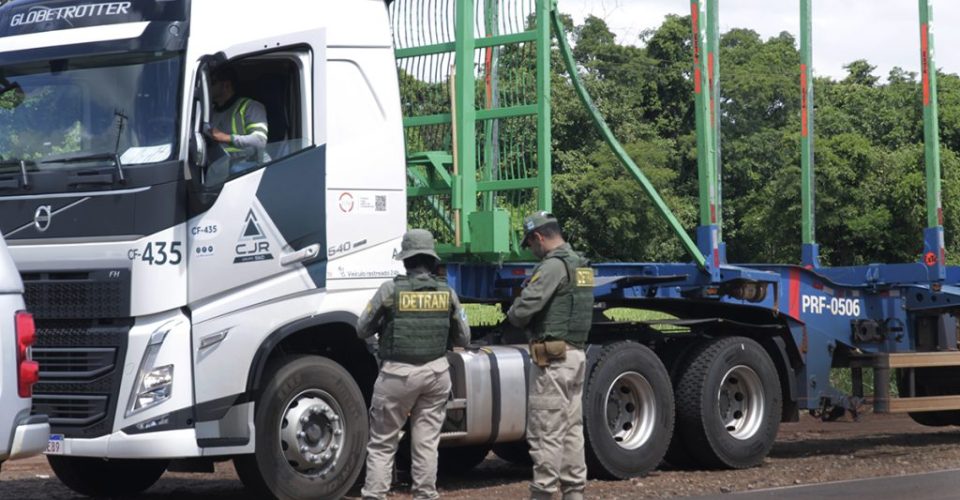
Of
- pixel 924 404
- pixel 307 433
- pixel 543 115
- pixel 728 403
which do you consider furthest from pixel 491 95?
pixel 924 404

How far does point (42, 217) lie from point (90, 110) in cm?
69

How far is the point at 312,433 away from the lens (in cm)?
955

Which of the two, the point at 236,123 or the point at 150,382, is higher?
the point at 236,123

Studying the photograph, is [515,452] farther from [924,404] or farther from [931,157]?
[931,157]

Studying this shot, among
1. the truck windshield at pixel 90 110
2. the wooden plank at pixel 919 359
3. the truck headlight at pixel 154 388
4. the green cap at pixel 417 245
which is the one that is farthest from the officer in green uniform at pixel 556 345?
the wooden plank at pixel 919 359

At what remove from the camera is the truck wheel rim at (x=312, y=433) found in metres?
9.41

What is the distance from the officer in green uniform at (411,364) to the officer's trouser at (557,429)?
24.2 inches

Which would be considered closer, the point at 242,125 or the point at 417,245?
the point at 417,245

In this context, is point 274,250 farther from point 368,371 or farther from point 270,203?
point 368,371

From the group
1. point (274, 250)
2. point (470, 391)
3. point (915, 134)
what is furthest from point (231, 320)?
point (915, 134)

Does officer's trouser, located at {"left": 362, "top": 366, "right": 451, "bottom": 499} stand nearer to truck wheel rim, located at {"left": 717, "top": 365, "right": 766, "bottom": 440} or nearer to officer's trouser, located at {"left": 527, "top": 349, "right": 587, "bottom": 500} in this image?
officer's trouser, located at {"left": 527, "top": 349, "right": 587, "bottom": 500}

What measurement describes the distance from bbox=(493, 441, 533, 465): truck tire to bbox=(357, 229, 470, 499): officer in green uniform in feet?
9.43

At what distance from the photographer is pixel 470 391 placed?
34.3 ft

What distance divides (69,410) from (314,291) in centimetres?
163
